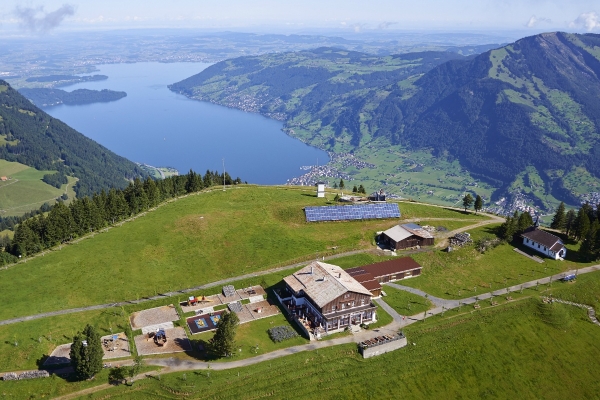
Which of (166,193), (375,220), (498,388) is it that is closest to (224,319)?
(498,388)

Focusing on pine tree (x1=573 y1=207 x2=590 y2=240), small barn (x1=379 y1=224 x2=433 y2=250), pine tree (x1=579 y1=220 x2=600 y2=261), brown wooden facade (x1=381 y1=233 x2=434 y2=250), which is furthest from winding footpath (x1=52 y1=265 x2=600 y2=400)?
pine tree (x1=573 y1=207 x2=590 y2=240)

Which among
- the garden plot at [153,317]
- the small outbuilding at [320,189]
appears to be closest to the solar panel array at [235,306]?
the garden plot at [153,317]

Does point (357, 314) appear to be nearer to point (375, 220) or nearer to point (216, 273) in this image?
point (216, 273)

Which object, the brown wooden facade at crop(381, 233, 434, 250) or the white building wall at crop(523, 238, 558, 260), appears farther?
the brown wooden facade at crop(381, 233, 434, 250)

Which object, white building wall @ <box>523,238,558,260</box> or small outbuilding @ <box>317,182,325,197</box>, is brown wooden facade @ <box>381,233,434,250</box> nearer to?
white building wall @ <box>523,238,558,260</box>

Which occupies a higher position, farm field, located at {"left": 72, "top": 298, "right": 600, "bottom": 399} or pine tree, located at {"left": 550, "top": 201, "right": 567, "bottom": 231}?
pine tree, located at {"left": 550, "top": 201, "right": 567, "bottom": 231}

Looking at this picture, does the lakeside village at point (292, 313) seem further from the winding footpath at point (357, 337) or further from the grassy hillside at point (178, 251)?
the grassy hillside at point (178, 251)
